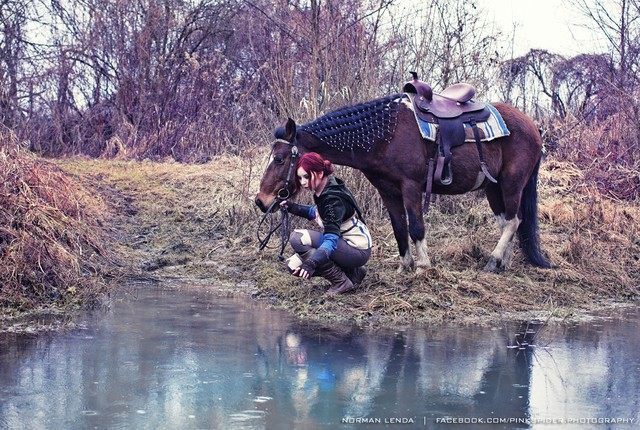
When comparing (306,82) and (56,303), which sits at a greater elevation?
(306,82)

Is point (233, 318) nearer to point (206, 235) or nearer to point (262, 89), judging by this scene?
point (206, 235)

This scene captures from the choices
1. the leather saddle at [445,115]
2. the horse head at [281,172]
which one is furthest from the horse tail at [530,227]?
the horse head at [281,172]

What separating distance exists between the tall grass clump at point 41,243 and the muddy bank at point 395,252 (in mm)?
711

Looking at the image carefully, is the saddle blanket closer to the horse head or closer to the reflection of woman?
the reflection of woman

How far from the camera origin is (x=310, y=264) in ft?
24.0

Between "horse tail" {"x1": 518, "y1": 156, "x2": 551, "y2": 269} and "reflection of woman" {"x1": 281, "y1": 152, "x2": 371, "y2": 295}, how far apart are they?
2.33 m

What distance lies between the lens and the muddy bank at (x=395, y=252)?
8078mm

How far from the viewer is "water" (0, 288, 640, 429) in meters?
4.87

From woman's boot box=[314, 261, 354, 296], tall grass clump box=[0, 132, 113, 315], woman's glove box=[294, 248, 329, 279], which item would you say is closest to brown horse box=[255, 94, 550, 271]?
woman's boot box=[314, 261, 354, 296]

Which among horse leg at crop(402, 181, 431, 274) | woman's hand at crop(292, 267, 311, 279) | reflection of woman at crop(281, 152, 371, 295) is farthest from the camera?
horse leg at crop(402, 181, 431, 274)

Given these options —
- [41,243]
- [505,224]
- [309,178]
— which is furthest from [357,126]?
[41,243]

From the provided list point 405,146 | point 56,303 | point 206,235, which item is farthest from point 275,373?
point 206,235

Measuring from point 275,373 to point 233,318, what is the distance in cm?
186

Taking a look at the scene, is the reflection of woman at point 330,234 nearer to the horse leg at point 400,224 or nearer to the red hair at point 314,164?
the red hair at point 314,164
